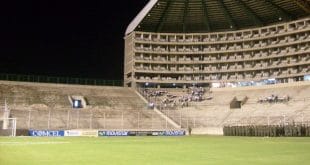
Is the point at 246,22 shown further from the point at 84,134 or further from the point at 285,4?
the point at 84,134

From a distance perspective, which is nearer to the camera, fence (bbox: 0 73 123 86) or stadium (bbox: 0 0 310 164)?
stadium (bbox: 0 0 310 164)

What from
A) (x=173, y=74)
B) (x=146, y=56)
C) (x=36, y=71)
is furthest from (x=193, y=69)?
(x=36, y=71)

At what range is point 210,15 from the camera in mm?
101812

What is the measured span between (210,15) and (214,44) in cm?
914

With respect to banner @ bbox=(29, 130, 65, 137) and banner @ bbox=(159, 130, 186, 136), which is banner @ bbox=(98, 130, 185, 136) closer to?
banner @ bbox=(159, 130, 186, 136)

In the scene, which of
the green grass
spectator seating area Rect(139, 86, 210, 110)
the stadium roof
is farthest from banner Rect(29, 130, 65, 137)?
the stadium roof

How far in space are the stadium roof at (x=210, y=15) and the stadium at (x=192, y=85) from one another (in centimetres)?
24

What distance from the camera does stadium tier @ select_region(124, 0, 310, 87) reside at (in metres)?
94.7

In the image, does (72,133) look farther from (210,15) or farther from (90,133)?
(210,15)

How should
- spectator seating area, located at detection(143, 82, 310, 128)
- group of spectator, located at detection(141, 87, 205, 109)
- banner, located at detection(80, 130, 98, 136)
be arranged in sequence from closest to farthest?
banner, located at detection(80, 130, 98, 136), spectator seating area, located at detection(143, 82, 310, 128), group of spectator, located at detection(141, 87, 205, 109)

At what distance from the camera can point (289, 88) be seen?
8656 centimetres

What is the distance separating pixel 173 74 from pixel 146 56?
8707 millimetres

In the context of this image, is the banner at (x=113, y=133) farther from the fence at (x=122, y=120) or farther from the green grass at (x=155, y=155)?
the green grass at (x=155, y=155)

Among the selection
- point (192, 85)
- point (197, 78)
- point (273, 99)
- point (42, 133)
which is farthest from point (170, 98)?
point (42, 133)
